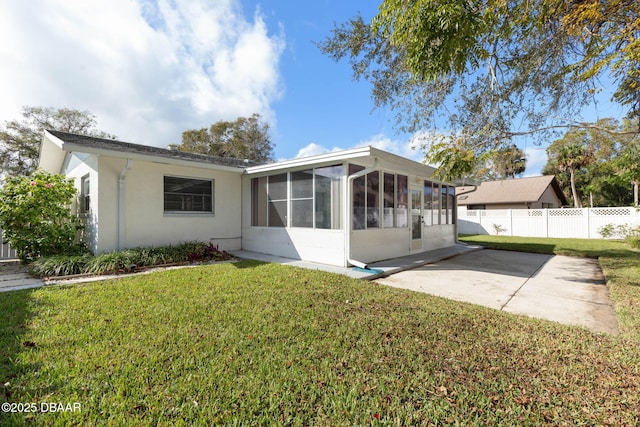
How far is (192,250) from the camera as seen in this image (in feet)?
25.6

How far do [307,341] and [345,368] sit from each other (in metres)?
0.61

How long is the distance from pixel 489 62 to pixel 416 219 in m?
4.90

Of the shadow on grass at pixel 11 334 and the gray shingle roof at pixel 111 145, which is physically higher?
the gray shingle roof at pixel 111 145

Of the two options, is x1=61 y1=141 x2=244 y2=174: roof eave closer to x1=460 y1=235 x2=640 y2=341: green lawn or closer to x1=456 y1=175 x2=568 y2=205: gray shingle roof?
x1=460 y1=235 x2=640 y2=341: green lawn

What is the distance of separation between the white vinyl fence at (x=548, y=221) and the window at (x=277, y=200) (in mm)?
15558

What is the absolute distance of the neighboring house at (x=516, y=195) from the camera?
2097 cm

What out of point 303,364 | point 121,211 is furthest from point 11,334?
point 121,211

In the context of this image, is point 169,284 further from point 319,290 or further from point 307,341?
point 307,341

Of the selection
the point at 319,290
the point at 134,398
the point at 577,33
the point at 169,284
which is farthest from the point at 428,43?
the point at 169,284

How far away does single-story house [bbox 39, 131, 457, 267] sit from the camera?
6.98m

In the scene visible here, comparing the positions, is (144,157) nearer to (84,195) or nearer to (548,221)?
(84,195)

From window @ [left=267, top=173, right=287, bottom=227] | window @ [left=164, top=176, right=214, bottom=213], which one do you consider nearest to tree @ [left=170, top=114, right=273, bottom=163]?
window @ [left=164, top=176, right=214, bottom=213]

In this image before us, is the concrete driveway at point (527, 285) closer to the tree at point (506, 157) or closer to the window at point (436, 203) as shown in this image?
the window at point (436, 203)

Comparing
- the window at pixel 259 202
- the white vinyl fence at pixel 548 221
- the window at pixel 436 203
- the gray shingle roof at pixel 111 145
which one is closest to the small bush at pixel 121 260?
the window at pixel 259 202
